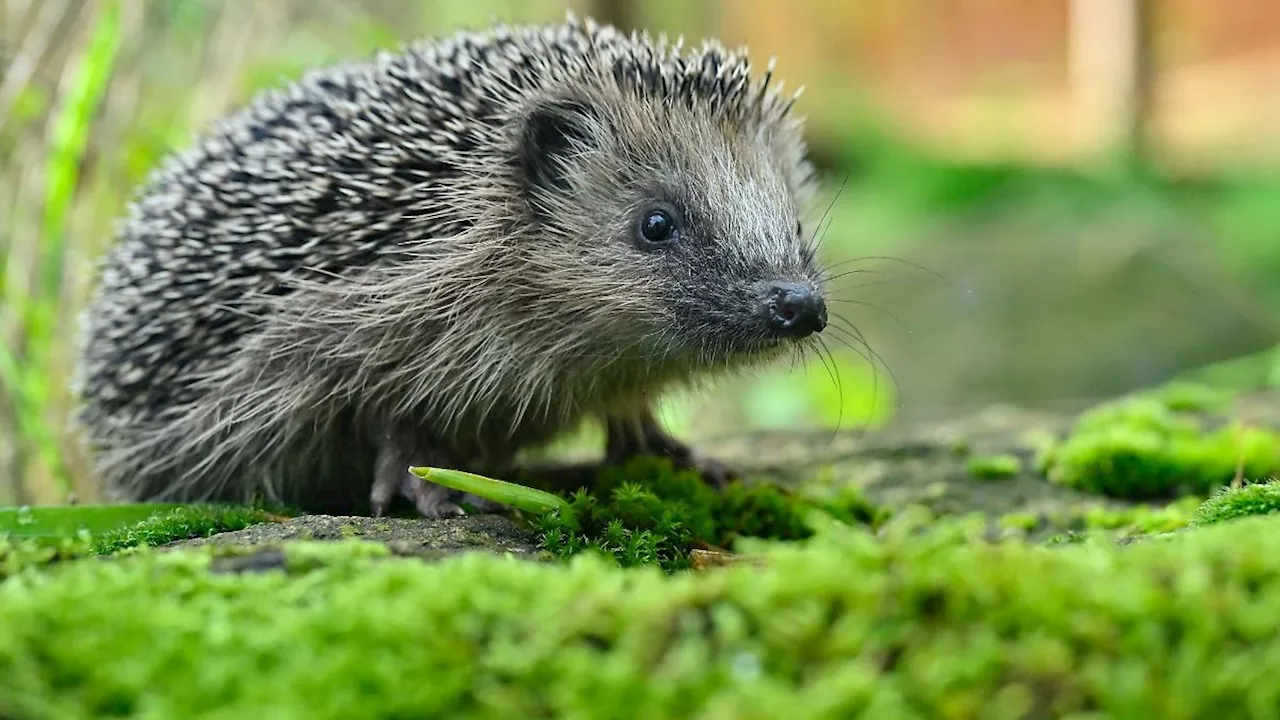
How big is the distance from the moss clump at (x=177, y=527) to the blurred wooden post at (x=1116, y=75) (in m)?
16.3

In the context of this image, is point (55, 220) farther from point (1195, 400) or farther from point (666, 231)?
point (1195, 400)

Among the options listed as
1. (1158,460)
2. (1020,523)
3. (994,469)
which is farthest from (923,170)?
(1020,523)

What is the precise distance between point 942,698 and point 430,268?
3256 millimetres

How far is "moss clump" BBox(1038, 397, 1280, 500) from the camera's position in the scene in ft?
18.7

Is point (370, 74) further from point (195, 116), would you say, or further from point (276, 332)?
point (195, 116)

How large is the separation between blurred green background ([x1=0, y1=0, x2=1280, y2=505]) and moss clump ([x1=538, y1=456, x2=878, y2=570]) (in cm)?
62

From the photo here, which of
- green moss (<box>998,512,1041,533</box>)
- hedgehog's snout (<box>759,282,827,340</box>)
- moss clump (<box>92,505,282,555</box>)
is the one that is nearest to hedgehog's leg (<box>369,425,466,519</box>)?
moss clump (<box>92,505,282,555</box>)

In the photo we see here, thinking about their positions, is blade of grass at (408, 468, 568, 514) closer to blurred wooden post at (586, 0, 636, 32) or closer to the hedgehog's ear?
the hedgehog's ear

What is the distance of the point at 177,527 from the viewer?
413 cm

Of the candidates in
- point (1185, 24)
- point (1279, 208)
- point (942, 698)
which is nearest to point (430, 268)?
point (942, 698)

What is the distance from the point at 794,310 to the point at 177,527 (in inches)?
91.8

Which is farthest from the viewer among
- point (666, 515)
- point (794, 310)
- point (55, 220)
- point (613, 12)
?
point (613, 12)

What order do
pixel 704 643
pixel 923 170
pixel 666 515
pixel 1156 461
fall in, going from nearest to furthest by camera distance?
pixel 704 643 < pixel 666 515 < pixel 1156 461 < pixel 923 170

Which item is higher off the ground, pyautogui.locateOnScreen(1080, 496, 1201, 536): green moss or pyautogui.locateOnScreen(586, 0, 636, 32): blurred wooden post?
pyautogui.locateOnScreen(586, 0, 636, 32): blurred wooden post
